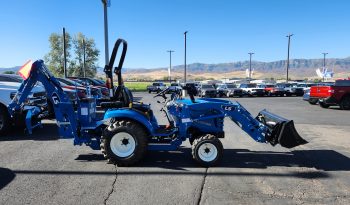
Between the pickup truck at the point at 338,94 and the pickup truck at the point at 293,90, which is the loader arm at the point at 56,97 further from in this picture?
the pickup truck at the point at 293,90

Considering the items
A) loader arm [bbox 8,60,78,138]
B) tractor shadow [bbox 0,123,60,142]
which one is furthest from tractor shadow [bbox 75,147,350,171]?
tractor shadow [bbox 0,123,60,142]

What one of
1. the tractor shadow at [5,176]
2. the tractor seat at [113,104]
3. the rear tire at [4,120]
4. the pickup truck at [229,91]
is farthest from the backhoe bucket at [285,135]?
the pickup truck at [229,91]

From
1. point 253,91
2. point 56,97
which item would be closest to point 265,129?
point 56,97

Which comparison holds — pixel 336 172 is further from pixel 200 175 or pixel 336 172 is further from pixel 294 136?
pixel 200 175

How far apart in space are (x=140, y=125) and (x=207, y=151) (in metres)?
1.38

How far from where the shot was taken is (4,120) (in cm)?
1001

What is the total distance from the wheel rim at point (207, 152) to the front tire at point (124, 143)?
1.07 m

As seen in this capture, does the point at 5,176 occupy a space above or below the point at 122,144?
below

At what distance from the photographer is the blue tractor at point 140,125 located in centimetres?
681

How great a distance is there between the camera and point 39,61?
284 inches

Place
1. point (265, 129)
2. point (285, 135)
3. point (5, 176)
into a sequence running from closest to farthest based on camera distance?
point (5, 176), point (285, 135), point (265, 129)

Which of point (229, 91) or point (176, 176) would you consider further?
point (229, 91)

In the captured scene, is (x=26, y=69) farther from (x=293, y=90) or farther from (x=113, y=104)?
(x=293, y=90)

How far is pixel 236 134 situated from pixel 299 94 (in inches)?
1298
